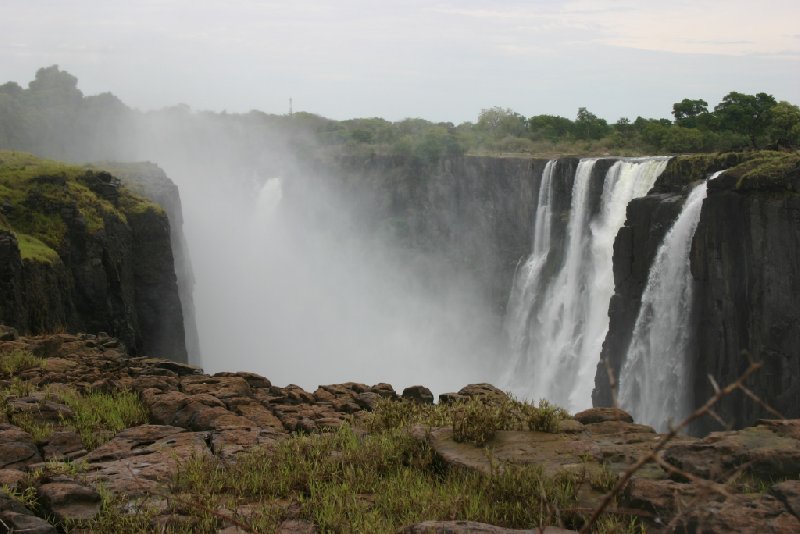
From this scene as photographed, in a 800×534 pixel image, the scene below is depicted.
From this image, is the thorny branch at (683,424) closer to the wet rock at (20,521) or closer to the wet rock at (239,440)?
the wet rock at (20,521)

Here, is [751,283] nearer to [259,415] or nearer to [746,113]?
[259,415]

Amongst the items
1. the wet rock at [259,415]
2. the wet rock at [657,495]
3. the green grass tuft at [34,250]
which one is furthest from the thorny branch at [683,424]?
the green grass tuft at [34,250]

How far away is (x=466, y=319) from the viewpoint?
49.7 metres

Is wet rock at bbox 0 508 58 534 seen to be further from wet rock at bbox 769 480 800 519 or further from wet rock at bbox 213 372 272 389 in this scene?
wet rock at bbox 213 372 272 389

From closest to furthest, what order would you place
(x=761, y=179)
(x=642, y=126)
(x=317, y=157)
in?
(x=761, y=179) → (x=642, y=126) → (x=317, y=157)

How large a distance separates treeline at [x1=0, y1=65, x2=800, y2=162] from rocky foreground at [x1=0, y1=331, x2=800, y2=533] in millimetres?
37664

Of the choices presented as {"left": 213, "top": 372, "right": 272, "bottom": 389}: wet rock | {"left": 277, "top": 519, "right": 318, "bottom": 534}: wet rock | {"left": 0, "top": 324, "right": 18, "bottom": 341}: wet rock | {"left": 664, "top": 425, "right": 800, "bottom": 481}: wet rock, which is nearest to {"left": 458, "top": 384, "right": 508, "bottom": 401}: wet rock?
{"left": 213, "top": 372, "right": 272, "bottom": 389}: wet rock

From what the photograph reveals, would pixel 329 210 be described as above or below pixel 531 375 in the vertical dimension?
above

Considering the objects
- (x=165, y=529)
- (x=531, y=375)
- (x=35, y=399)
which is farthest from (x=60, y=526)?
(x=531, y=375)

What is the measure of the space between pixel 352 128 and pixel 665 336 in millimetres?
56890

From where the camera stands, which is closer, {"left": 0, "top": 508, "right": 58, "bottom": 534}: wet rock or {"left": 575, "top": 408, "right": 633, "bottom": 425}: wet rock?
{"left": 0, "top": 508, "right": 58, "bottom": 534}: wet rock

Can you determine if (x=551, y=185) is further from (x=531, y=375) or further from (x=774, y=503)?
(x=774, y=503)

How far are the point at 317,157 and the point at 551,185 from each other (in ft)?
83.4

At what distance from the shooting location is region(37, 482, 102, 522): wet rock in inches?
248
